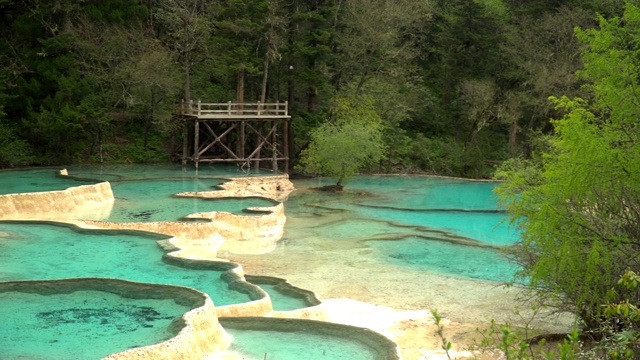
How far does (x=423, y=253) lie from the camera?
808 inches

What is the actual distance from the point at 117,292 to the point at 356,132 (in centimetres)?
2007

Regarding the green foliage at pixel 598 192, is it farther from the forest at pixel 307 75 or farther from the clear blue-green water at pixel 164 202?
the forest at pixel 307 75

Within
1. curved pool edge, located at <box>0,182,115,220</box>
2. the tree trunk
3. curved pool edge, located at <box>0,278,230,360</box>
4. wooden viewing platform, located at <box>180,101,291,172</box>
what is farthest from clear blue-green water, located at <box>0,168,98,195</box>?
the tree trunk

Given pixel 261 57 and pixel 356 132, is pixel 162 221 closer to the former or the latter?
pixel 356 132

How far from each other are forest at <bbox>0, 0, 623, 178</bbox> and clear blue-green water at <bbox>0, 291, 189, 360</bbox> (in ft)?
64.6

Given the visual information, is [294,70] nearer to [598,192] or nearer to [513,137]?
[513,137]

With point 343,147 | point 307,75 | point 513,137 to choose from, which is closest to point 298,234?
point 343,147

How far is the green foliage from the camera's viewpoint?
35.1 feet

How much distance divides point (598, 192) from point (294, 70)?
89.5 ft

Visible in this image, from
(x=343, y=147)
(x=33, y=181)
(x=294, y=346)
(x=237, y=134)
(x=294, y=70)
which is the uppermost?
(x=294, y=70)

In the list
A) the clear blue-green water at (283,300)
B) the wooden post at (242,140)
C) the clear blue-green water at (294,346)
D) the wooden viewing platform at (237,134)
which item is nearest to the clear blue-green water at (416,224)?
the wooden viewing platform at (237,134)

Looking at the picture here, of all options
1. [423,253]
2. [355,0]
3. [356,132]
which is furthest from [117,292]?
[355,0]

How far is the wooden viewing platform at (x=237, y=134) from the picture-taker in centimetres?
3225

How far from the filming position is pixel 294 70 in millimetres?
37500
